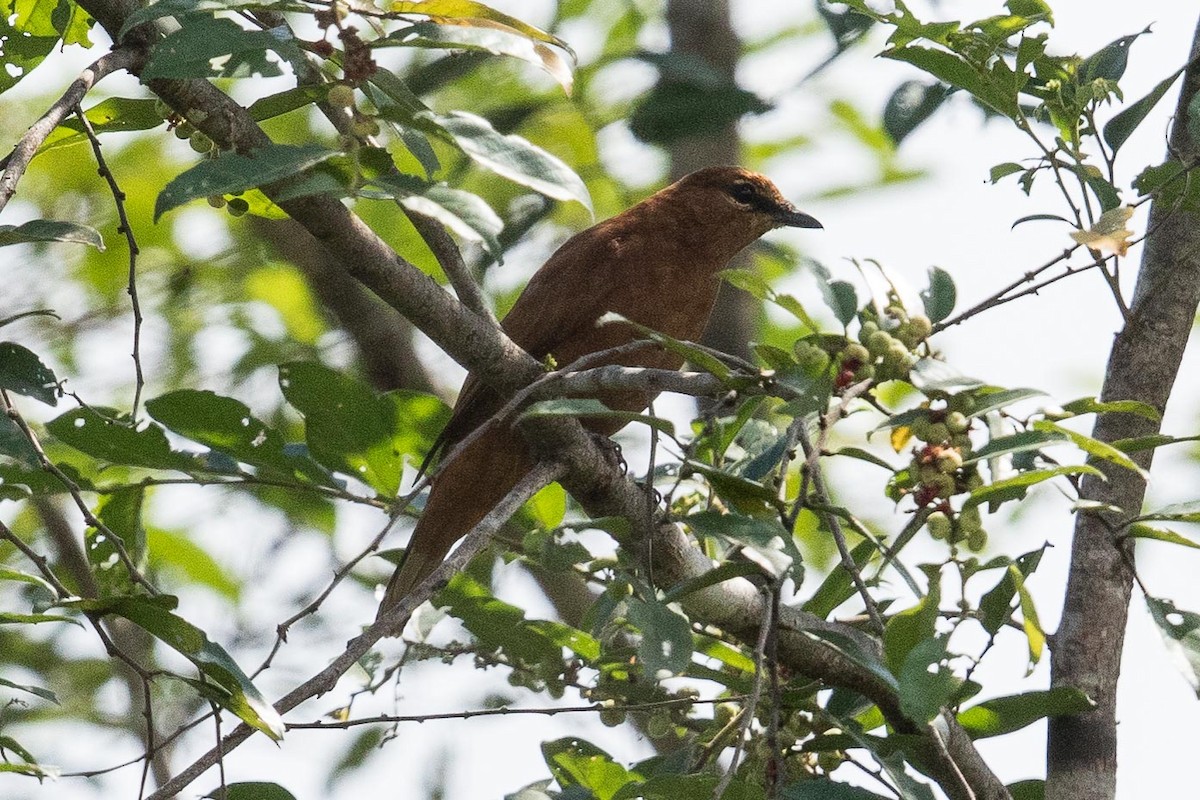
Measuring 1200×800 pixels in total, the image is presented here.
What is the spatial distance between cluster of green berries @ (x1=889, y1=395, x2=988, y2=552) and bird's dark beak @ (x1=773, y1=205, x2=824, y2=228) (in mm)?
2982

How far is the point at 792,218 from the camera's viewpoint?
17.4 ft

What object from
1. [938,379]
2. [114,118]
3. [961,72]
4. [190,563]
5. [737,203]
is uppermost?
[737,203]

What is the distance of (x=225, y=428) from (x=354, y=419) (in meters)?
0.31

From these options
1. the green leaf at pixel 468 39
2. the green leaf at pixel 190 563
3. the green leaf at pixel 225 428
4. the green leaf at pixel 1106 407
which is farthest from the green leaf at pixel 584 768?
the green leaf at pixel 190 563

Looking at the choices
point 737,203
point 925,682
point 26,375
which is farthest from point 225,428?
point 737,203

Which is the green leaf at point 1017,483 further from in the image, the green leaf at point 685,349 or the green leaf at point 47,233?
the green leaf at point 47,233

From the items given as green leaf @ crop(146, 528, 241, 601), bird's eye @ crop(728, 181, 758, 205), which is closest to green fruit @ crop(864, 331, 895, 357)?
bird's eye @ crop(728, 181, 758, 205)

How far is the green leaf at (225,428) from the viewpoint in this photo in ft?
10.8

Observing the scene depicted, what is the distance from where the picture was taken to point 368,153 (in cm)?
217

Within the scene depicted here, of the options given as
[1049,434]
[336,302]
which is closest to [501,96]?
[336,302]

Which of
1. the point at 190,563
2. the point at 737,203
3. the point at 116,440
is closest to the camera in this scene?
the point at 116,440

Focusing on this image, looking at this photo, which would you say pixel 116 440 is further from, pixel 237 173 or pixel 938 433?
pixel 938 433

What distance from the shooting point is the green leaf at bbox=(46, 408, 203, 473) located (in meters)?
3.21

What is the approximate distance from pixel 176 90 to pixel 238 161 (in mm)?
485
